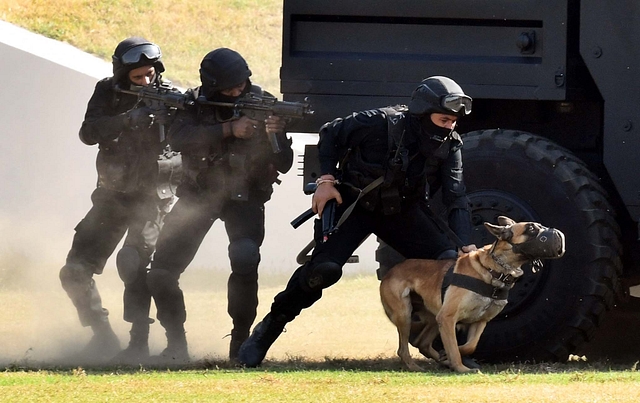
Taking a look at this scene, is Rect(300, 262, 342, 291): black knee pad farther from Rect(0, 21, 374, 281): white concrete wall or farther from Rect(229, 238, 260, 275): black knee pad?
Rect(0, 21, 374, 281): white concrete wall

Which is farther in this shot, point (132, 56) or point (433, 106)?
point (132, 56)

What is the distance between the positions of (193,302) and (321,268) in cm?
395

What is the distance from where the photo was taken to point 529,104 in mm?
8461

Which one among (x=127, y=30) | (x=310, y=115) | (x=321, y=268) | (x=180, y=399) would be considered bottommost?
(x=180, y=399)

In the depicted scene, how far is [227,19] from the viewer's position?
2167 centimetres

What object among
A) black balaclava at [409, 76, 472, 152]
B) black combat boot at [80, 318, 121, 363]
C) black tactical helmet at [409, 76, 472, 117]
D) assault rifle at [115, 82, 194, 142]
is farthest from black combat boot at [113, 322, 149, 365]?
black tactical helmet at [409, 76, 472, 117]

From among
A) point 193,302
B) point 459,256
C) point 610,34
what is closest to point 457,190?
point 459,256

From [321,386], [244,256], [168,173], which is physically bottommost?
[321,386]

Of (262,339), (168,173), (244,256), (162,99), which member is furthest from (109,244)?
(262,339)

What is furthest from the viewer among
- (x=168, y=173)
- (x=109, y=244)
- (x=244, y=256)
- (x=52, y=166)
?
(x=52, y=166)

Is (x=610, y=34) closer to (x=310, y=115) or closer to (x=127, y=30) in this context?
(x=310, y=115)

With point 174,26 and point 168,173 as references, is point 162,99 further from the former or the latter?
point 174,26

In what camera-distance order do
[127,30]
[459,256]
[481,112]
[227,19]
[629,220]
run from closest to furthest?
[459,256], [629,220], [481,112], [127,30], [227,19]

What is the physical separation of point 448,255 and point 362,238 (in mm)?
529
